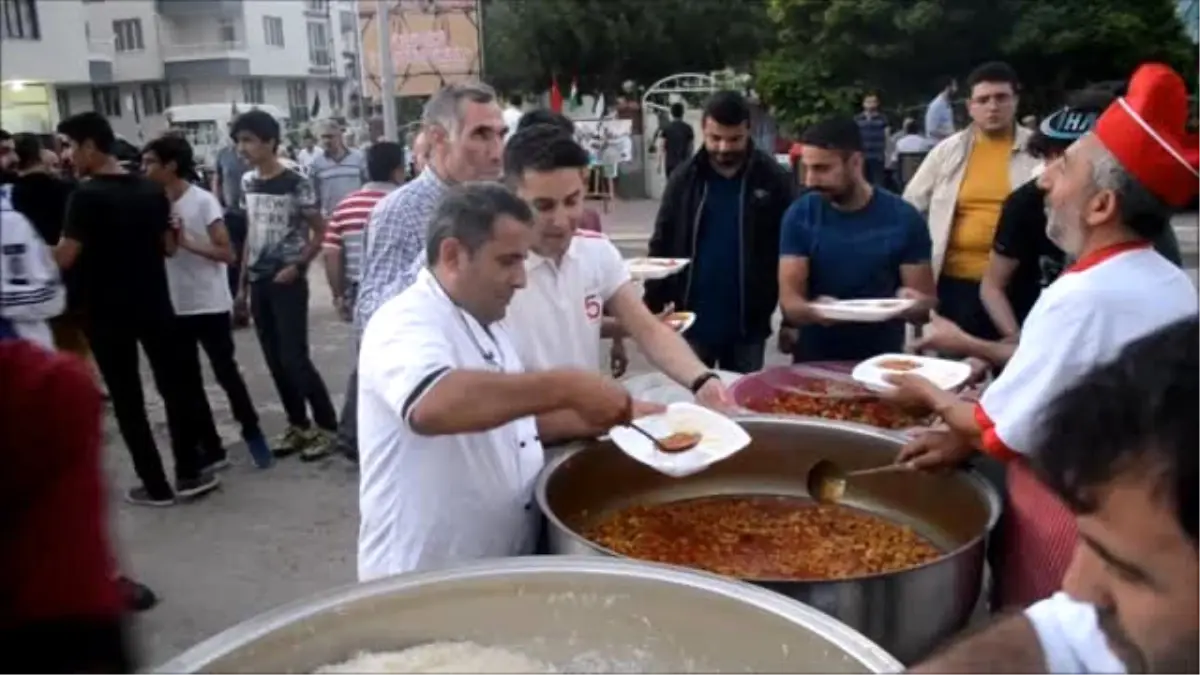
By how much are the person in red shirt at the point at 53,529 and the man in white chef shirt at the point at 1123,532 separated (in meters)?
0.60

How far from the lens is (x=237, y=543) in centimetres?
411

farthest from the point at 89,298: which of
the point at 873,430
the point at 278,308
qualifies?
the point at 873,430

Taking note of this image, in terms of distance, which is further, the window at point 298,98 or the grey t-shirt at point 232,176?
the window at point 298,98

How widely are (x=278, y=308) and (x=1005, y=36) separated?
12.8 meters

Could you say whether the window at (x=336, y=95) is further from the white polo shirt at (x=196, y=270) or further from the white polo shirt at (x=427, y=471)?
the white polo shirt at (x=427, y=471)

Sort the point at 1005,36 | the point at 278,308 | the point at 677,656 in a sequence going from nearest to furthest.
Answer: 1. the point at 677,656
2. the point at 278,308
3. the point at 1005,36

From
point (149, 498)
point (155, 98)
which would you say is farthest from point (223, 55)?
point (149, 498)

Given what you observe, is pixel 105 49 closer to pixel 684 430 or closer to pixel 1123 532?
pixel 684 430

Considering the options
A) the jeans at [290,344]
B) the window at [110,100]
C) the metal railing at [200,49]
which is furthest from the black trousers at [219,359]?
the metal railing at [200,49]

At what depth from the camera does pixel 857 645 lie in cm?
124

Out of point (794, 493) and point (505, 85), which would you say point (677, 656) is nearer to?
point (794, 493)

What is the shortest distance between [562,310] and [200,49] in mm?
34497

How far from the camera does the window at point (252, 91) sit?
35.2m

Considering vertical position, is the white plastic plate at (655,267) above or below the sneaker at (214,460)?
above
